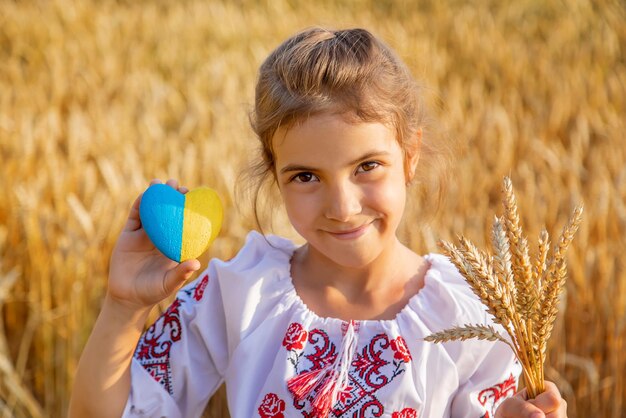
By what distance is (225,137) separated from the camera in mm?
3848

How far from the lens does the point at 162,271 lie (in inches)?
69.4

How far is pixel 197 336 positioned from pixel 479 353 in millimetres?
608

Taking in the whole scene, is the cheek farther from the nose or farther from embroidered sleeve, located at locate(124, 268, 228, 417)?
embroidered sleeve, located at locate(124, 268, 228, 417)

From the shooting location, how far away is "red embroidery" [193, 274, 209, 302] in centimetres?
195

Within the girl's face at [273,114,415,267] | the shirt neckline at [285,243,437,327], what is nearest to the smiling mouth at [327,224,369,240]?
the girl's face at [273,114,415,267]

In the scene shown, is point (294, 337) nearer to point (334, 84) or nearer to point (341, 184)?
point (341, 184)

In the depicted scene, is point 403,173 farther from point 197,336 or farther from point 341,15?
point 341,15

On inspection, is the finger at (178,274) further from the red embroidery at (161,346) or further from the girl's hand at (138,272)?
the red embroidery at (161,346)

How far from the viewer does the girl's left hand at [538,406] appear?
1.32m

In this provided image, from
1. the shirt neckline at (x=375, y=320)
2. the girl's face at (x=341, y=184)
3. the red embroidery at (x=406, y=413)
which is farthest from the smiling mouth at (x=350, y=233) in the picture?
the red embroidery at (x=406, y=413)

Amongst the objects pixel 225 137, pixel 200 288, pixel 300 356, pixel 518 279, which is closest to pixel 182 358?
pixel 200 288

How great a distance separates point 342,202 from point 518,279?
1.59 feet

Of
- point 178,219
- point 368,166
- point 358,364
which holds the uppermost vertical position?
point 368,166

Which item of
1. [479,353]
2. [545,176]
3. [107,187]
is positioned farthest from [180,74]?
[479,353]
